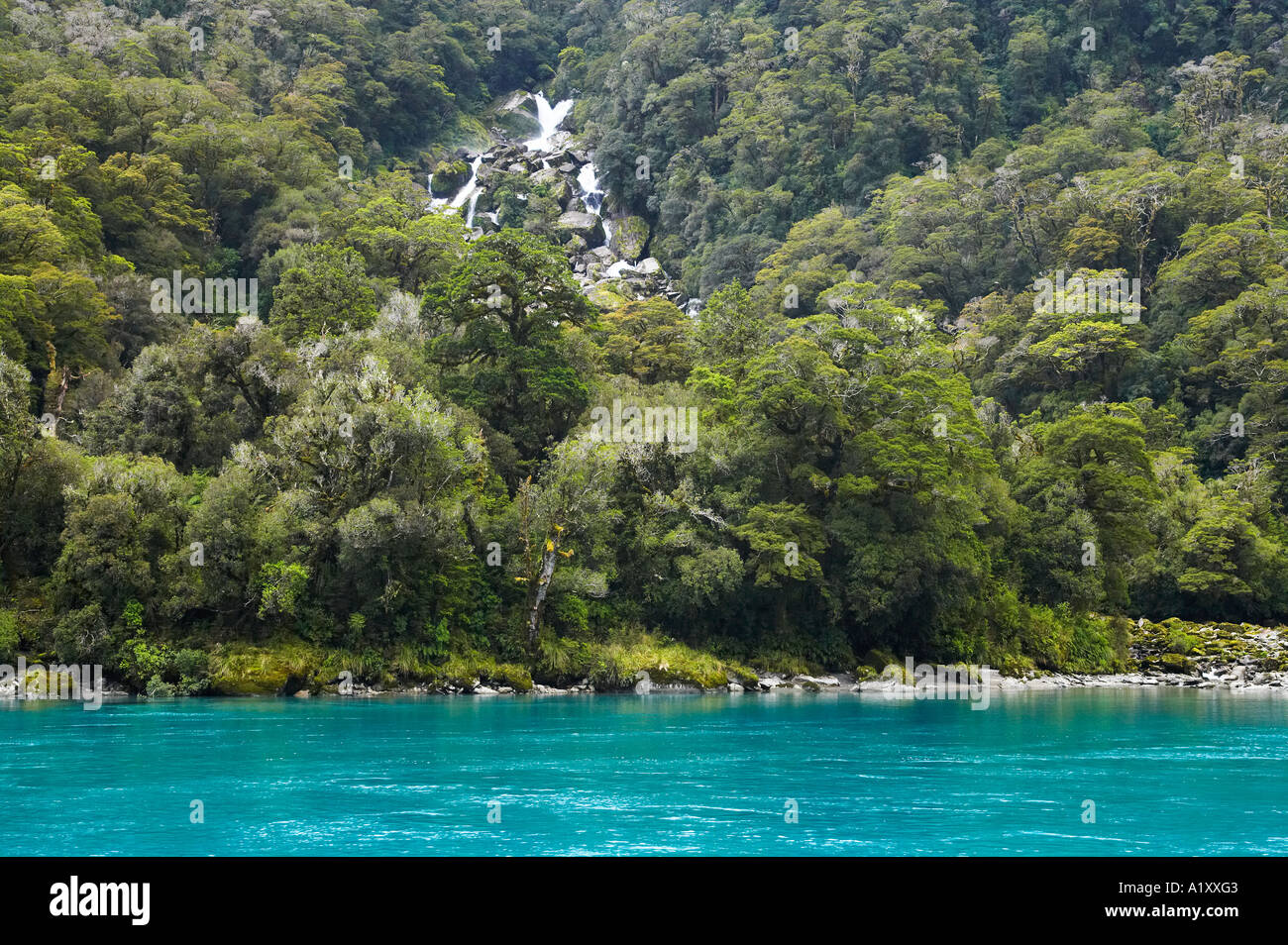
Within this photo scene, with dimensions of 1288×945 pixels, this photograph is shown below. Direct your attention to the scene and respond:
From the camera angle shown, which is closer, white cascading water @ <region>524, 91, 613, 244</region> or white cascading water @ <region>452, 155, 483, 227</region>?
white cascading water @ <region>452, 155, 483, 227</region>

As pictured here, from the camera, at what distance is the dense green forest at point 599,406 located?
40.7 meters

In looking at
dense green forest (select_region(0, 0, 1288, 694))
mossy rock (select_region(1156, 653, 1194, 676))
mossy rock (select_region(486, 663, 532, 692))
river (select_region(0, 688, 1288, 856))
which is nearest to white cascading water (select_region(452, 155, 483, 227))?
dense green forest (select_region(0, 0, 1288, 694))

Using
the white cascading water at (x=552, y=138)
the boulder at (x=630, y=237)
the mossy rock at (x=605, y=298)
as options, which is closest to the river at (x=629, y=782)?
the mossy rock at (x=605, y=298)

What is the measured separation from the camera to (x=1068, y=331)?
2630 inches

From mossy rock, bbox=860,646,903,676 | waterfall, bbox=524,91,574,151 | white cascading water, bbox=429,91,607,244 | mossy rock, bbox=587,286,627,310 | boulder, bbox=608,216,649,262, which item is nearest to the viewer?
mossy rock, bbox=860,646,903,676

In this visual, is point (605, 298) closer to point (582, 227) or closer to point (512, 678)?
point (582, 227)

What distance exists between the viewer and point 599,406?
52281 millimetres

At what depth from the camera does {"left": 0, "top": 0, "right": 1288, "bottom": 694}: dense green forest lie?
40719 millimetres

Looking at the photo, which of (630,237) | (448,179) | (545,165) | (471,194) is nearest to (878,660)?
(630,237)

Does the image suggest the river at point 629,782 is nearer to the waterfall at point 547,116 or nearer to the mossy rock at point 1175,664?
the mossy rock at point 1175,664

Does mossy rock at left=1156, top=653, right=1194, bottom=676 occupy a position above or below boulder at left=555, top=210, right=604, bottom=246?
below

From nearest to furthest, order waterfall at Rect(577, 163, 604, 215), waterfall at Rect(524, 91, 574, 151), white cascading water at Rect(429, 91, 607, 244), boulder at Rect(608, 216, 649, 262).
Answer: boulder at Rect(608, 216, 649, 262) → white cascading water at Rect(429, 91, 607, 244) → waterfall at Rect(577, 163, 604, 215) → waterfall at Rect(524, 91, 574, 151)

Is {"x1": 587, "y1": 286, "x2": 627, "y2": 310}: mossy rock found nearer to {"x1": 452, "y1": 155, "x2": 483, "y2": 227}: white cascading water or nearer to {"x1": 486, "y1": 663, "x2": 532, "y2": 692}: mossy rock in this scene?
{"x1": 452, "y1": 155, "x2": 483, "y2": 227}: white cascading water
